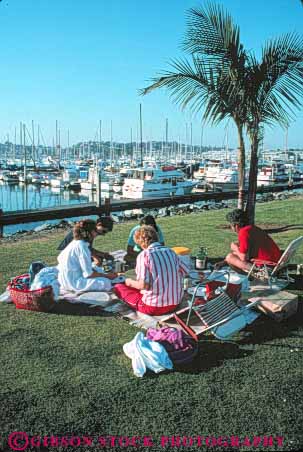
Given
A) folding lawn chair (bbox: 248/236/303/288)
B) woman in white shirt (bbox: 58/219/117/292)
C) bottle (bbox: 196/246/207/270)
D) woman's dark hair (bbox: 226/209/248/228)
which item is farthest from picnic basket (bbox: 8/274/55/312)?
woman's dark hair (bbox: 226/209/248/228)

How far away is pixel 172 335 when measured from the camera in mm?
4824

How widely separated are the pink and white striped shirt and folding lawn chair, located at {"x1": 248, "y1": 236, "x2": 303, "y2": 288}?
5.08 ft

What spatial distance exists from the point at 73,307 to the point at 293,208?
554 inches

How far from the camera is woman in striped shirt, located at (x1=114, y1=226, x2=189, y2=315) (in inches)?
208

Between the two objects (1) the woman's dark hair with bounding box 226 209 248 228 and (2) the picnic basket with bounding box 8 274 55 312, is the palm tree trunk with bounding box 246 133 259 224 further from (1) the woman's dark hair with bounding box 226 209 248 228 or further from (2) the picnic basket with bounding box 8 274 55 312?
(2) the picnic basket with bounding box 8 274 55 312

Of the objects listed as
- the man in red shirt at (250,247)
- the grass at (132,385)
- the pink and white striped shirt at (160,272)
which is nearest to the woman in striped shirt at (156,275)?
the pink and white striped shirt at (160,272)

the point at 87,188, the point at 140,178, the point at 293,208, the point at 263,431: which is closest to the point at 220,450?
the point at 263,431

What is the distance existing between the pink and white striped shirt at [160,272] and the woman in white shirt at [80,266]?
3.82ft

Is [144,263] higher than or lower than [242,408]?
higher

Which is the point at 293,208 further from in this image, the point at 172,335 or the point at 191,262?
the point at 172,335

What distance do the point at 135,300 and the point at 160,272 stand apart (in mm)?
814

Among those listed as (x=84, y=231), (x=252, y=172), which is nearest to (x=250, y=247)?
(x=84, y=231)

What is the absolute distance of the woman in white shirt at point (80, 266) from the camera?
623 cm

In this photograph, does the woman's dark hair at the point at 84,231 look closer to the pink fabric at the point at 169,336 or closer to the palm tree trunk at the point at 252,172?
the pink fabric at the point at 169,336
